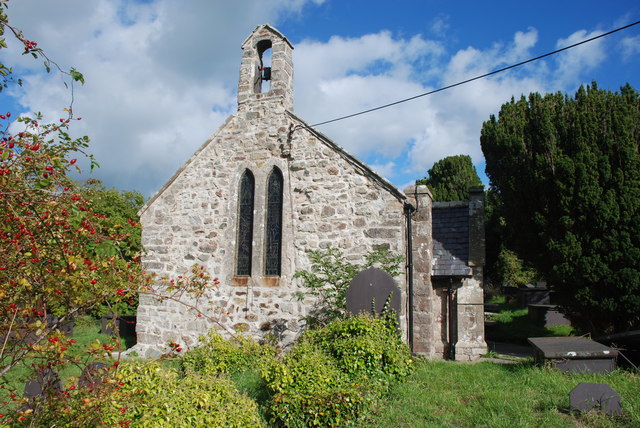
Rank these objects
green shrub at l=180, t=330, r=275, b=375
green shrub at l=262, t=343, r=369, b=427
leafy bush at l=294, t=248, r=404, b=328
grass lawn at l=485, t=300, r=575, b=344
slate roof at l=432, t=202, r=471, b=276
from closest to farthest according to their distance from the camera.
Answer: green shrub at l=262, t=343, r=369, b=427 < green shrub at l=180, t=330, r=275, b=375 < leafy bush at l=294, t=248, r=404, b=328 < slate roof at l=432, t=202, r=471, b=276 < grass lawn at l=485, t=300, r=575, b=344

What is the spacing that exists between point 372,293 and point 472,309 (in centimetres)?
394

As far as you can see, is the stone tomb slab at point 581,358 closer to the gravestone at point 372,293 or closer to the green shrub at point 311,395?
the gravestone at point 372,293

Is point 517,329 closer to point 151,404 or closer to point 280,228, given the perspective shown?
point 280,228

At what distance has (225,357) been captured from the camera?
27.7 feet

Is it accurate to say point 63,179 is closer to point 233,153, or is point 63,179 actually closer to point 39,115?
point 39,115

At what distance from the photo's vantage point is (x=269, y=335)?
10.1 meters

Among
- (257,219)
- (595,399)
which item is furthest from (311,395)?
(257,219)

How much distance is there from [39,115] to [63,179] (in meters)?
0.75

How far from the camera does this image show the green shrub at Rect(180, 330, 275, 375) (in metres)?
8.27

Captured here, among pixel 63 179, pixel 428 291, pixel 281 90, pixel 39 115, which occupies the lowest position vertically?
pixel 428 291

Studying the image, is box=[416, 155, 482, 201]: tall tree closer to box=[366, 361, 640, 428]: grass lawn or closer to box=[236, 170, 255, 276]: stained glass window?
box=[236, 170, 255, 276]: stained glass window

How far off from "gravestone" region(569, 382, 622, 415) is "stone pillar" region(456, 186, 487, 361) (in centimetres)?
515

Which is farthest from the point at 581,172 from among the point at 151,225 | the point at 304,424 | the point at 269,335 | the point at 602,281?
the point at 151,225

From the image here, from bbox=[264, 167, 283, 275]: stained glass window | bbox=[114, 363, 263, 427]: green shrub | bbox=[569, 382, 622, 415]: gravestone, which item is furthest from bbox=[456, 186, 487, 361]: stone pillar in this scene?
bbox=[114, 363, 263, 427]: green shrub
